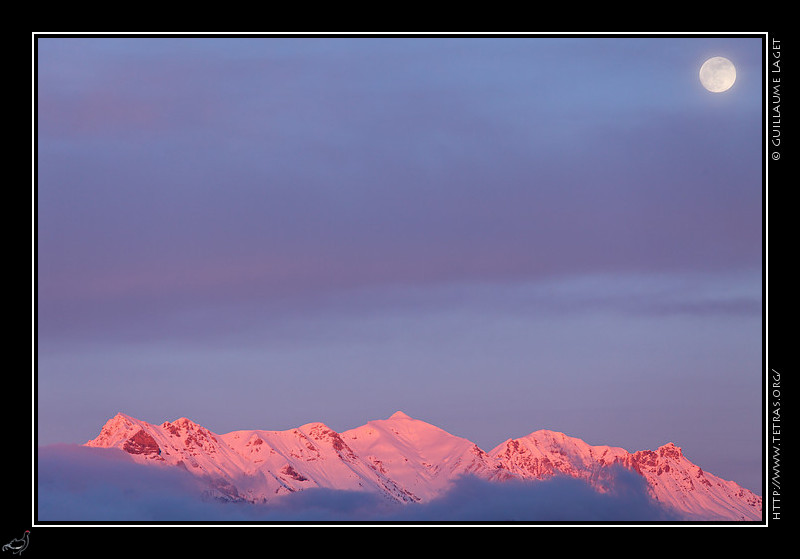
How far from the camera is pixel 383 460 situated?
1535 cm

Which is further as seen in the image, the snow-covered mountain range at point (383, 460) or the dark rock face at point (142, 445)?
the dark rock face at point (142, 445)

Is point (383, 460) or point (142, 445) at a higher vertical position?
point (142, 445)

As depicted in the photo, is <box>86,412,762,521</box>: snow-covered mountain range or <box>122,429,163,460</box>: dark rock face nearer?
<box>86,412,762,521</box>: snow-covered mountain range

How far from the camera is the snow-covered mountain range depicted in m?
14.9

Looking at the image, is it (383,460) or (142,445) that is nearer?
(142,445)

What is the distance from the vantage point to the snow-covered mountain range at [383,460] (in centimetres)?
1488
